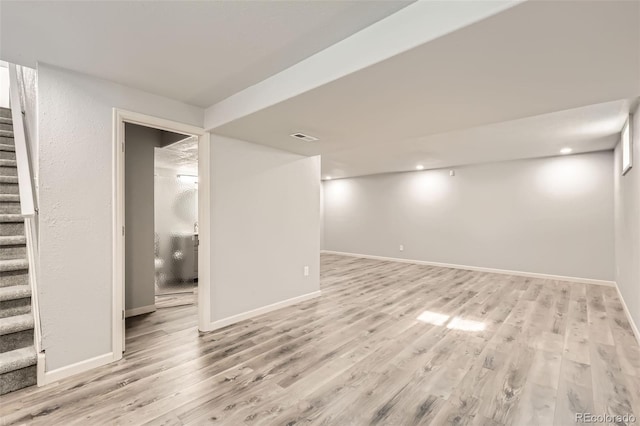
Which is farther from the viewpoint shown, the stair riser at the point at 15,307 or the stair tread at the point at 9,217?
the stair tread at the point at 9,217

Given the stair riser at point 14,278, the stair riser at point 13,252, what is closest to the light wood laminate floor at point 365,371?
the stair riser at point 14,278

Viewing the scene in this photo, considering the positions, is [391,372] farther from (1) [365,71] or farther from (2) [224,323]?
(1) [365,71]

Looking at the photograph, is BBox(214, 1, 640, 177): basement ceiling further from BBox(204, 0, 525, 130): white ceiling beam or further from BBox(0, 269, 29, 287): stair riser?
BBox(0, 269, 29, 287): stair riser

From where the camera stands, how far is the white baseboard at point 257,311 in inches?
124

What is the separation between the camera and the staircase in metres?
2.02

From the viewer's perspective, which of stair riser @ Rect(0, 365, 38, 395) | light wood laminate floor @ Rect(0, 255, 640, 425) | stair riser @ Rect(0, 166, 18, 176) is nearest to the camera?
light wood laminate floor @ Rect(0, 255, 640, 425)

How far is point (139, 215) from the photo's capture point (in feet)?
12.1

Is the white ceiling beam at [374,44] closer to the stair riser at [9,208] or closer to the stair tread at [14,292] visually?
the stair tread at [14,292]

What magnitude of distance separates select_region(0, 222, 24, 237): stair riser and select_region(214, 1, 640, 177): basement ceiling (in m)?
2.10

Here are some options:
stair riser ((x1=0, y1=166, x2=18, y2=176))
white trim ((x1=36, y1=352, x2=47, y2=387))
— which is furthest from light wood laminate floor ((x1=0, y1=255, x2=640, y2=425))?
Result: stair riser ((x1=0, y1=166, x2=18, y2=176))

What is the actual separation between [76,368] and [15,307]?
2.40 feet

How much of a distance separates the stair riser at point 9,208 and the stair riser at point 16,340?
4.27 feet

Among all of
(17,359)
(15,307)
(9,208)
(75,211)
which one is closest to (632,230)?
(75,211)

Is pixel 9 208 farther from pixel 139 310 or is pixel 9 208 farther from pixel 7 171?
pixel 139 310
